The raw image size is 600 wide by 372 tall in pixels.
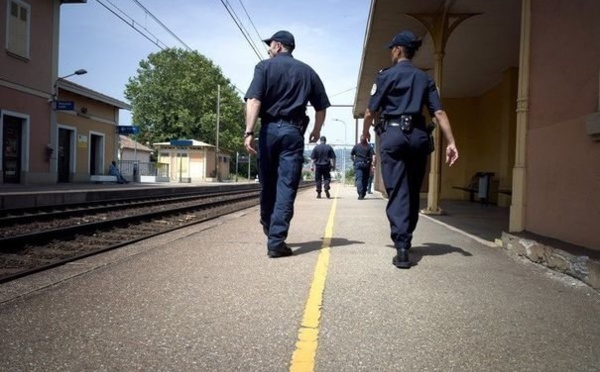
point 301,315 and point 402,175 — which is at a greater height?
point 402,175

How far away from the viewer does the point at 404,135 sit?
186 inches

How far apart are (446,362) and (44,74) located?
26.1 metres

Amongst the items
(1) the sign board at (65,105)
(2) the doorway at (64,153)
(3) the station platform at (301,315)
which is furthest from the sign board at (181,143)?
(3) the station platform at (301,315)

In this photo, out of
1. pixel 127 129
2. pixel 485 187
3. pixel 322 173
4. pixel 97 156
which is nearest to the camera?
pixel 485 187

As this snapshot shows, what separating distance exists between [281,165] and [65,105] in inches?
893

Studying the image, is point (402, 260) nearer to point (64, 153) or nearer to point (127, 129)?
point (64, 153)

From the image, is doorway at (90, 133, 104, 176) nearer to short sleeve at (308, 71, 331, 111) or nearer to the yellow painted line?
short sleeve at (308, 71, 331, 111)

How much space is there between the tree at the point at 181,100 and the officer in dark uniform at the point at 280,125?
6284cm

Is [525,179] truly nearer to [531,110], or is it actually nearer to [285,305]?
[531,110]

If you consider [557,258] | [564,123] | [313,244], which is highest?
[564,123]

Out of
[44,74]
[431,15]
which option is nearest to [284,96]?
[431,15]

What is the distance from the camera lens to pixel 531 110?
18.8 ft

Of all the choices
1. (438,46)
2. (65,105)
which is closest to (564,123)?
(438,46)

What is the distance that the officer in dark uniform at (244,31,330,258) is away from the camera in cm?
499
